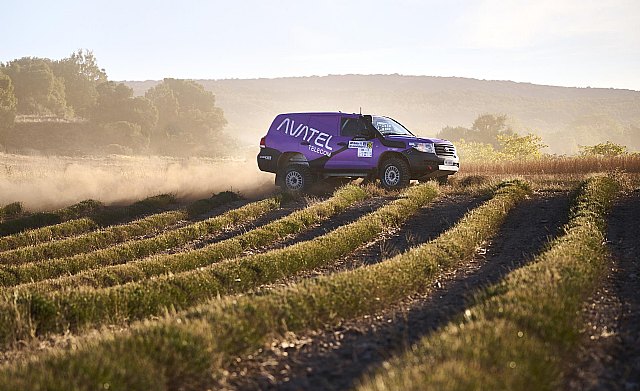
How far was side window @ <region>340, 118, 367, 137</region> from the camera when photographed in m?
21.6

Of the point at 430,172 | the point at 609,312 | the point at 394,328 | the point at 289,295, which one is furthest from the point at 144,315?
the point at 430,172

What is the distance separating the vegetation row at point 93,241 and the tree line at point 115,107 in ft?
191

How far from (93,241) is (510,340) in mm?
12437

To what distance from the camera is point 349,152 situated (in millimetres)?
21688

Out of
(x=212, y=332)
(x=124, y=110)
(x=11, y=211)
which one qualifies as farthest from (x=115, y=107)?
(x=212, y=332)

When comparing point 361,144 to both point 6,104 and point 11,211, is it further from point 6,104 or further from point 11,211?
point 6,104

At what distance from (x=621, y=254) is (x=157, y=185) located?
20.7 meters

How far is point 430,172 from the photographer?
21.0 m

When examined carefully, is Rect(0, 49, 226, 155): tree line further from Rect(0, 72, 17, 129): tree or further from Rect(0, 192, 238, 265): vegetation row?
Rect(0, 192, 238, 265): vegetation row

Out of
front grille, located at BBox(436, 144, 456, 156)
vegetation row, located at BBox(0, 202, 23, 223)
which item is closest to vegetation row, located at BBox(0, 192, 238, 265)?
vegetation row, located at BBox(0, 202, 23, 223)

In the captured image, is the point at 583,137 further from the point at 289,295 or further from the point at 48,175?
the point at 289,295

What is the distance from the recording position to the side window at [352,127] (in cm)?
2161

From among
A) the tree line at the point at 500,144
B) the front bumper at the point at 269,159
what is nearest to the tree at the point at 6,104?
the tree line at the point at 500,144

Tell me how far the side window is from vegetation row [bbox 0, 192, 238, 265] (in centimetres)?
629
